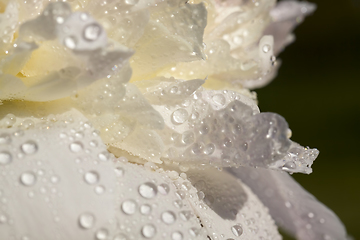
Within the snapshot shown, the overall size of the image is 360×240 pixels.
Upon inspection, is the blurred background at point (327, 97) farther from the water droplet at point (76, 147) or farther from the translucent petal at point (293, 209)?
the water droplet at point (76, 147)

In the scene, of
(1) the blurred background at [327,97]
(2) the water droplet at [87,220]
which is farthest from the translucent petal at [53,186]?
(1) the blurred background at [327,97]

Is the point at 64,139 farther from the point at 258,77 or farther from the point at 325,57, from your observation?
the point at 325,57

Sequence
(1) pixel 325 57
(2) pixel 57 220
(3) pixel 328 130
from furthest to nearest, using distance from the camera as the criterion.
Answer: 1. (1) pixel 325 57
2. (3) pixel 328 130
3. (2) pixel 57 220

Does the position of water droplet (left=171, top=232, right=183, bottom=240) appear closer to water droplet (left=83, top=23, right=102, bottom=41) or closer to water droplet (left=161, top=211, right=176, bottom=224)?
water droplet (left=161, top=211, right=176, bottom=224)

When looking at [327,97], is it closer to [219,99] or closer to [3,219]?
[219,99]

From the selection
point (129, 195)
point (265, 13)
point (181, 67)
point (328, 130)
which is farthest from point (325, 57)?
point (129, 195)
